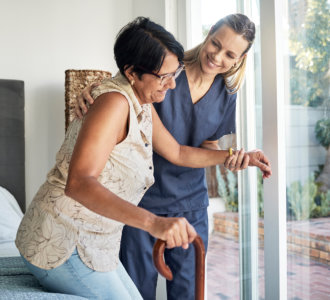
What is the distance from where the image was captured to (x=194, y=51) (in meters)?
1.86

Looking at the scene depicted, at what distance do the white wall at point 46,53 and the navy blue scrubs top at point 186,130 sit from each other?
135 cm

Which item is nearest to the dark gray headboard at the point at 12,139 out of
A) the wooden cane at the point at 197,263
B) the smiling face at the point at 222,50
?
the smiling face at the point at 222,50

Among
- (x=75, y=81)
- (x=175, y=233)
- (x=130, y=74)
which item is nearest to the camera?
(x=175, y=233)

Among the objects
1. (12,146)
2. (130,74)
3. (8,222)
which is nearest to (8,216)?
(8,222)

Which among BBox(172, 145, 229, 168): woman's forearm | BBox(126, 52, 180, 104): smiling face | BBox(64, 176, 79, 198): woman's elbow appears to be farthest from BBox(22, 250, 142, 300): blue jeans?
BBox(172, 145, 229, 168): woman's forearm

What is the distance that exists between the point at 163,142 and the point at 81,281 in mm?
644

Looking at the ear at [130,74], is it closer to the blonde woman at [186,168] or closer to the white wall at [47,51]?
the blonde woman at [186,168]

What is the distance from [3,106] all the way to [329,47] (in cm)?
196

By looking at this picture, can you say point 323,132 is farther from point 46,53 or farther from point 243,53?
point 46,53

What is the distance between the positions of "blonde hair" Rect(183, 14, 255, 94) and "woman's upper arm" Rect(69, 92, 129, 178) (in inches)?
26.1

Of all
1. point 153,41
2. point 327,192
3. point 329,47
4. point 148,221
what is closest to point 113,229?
point 148,221

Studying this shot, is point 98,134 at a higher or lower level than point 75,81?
lower

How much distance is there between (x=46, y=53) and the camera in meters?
3.01

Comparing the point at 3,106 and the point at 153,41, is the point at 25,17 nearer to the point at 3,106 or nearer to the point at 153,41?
the point at 3,106
